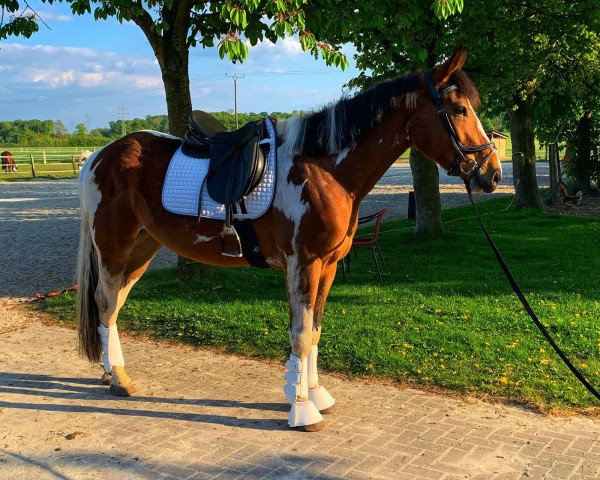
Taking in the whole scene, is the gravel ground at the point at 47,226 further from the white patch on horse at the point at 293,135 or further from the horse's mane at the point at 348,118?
the horse's mane at the point at 348,118

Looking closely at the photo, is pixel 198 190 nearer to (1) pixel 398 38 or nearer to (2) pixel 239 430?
(2) pixel 239 430

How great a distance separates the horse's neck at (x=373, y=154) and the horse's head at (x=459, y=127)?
23 centimetres

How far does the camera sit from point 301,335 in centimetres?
427

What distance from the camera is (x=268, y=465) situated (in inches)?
150

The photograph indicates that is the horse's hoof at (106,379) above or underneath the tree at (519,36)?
underneath

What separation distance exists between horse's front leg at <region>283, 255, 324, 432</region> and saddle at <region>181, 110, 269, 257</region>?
558 mm

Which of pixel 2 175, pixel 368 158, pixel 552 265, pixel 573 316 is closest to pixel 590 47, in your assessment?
pixel 552 265

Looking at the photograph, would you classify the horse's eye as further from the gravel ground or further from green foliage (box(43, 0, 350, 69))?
the gravel ground

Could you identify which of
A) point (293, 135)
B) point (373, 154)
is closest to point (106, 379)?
point (293, 135)

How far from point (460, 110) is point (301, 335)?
188 cm

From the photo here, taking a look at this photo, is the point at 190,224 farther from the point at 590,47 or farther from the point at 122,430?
the point at 590,47

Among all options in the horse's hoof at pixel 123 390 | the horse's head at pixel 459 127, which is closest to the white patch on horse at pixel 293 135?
the horse's head at pixel 459 127

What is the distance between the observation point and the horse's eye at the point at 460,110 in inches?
153

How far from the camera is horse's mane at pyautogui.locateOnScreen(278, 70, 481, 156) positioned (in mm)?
4059
